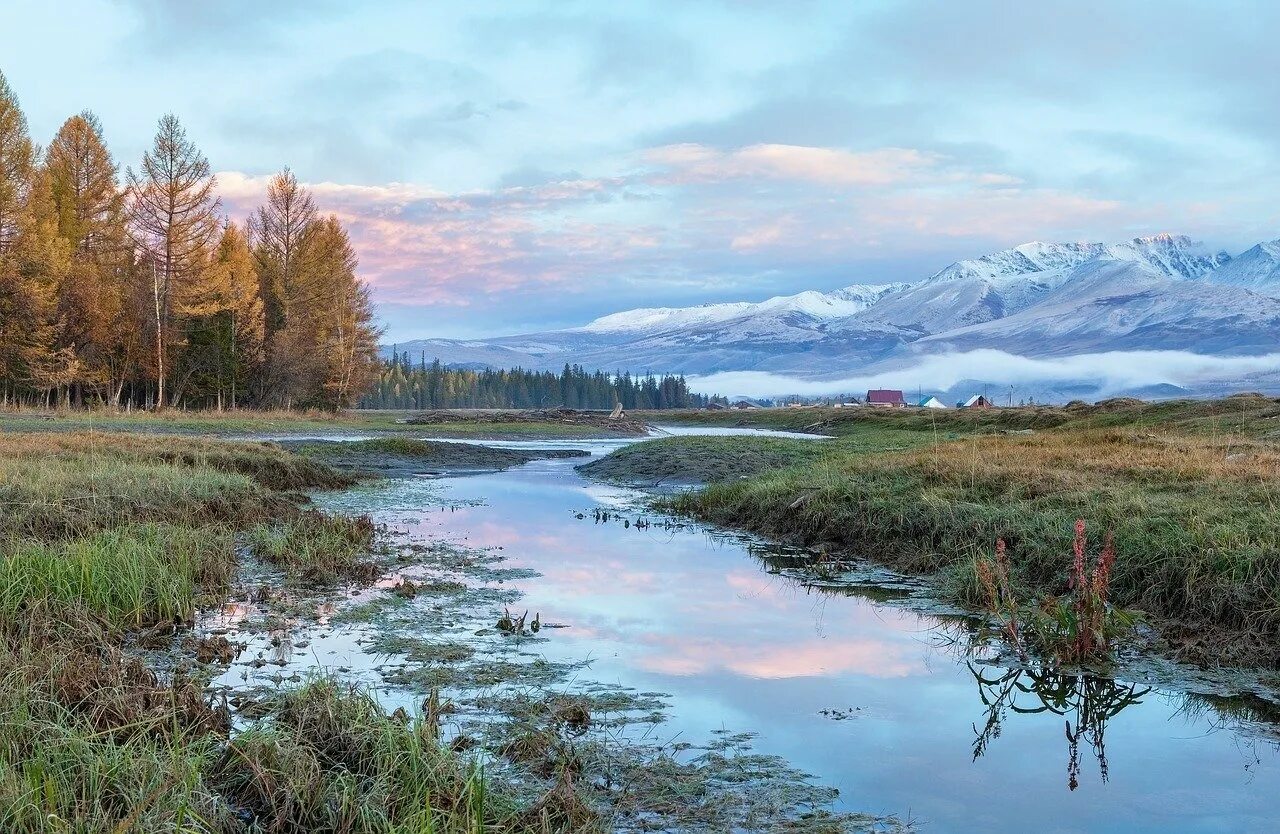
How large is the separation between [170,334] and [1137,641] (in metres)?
52.3

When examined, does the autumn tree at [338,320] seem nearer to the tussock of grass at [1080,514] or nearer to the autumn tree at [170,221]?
the autumn tree at [170,221]

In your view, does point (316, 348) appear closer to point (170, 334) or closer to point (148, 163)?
point (170, 334)

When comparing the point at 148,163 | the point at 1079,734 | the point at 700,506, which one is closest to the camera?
the point at 1079,734

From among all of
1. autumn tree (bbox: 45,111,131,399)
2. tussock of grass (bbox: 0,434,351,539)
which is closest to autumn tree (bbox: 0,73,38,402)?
autumn tree (bbox: 45,111,131,399)

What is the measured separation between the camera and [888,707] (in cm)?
758

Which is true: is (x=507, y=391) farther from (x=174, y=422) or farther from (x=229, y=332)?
(x=174, y=422)

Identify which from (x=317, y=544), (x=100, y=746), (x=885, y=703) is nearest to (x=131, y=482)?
(x=317, y=544)

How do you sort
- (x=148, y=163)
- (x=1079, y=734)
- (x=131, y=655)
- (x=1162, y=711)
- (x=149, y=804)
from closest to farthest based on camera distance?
(x=149, y=804)
(x=1079, y=734)
(x=1162, y=711)
(x=131, y=655)
(x=148, y=163)

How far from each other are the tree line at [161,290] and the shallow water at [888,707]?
133 feet

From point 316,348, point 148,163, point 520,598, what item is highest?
point 148,163

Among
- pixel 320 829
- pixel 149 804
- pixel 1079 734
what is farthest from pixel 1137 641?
pixel 149 804

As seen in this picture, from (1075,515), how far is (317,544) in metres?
10.3

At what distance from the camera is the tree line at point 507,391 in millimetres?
152250

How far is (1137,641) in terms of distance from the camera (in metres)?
9.13
